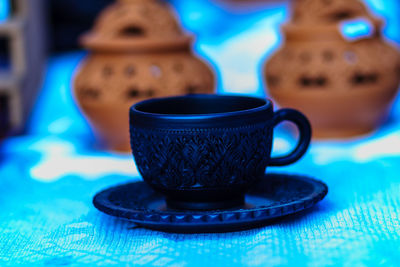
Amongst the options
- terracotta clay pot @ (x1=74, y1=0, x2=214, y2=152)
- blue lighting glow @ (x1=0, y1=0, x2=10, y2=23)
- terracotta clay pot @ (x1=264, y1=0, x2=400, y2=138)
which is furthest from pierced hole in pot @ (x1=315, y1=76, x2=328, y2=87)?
blue lighting glow @ (x1=0, y1=0, x2=10, y2=23)

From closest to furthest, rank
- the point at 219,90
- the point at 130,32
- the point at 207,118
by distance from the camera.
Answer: the point at 207,118
the point at 130,32
the point at 219,90

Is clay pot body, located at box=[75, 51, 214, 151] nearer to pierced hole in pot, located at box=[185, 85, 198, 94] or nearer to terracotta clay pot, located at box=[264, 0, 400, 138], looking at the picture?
pierced hole in pot, located at box=[185, 85, 198, 94]

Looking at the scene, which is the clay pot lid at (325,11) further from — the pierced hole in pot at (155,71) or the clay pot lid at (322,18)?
the pierced hole in pot at (155,71)

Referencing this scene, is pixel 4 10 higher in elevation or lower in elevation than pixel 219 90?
higher

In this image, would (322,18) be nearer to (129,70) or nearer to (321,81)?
(321,81)


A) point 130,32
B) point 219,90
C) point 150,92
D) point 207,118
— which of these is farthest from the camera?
point 219,90

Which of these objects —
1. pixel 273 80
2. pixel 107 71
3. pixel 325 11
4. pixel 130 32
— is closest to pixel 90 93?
pixel 107 71
